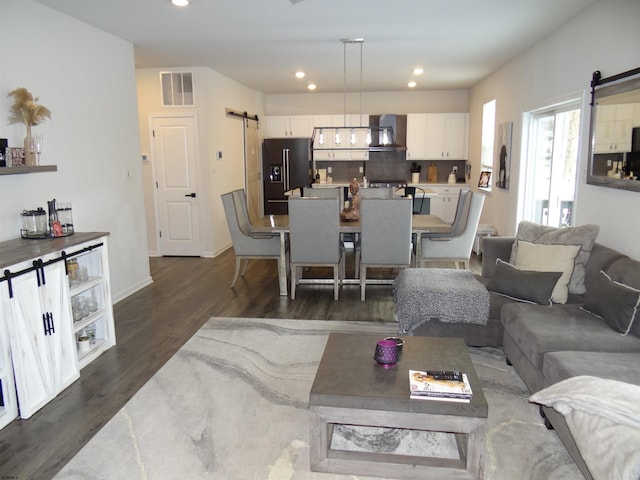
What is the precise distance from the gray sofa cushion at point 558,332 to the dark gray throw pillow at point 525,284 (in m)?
0.10

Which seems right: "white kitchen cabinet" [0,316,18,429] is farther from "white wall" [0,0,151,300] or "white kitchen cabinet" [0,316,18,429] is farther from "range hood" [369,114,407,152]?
"range hood" [369,114,407,152]

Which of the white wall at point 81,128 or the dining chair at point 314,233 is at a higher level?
the white wall at point 81,128

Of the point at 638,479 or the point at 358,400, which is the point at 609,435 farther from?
the point at 358,400

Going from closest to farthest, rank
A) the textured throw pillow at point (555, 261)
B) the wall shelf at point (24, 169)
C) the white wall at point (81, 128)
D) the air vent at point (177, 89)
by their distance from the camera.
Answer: the wall shelf at point (24, 169) → the textured throw pillow at point (555, 261) → the white wall at point (81, 128) → the air vent at point (177, 89)

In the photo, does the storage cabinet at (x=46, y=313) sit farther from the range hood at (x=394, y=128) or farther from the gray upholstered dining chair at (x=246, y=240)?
the range hood at (x=394, y=128)

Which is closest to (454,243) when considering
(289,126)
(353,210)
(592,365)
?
(353,210)

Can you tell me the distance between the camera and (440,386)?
2.16 metres

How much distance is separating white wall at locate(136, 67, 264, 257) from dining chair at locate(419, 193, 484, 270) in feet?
10.7

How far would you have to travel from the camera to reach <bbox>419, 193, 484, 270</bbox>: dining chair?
5117 millimetres

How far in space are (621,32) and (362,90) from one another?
5.99 m

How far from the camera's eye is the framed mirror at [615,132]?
3.23 m

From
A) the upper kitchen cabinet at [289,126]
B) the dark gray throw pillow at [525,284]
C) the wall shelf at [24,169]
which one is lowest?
the dark gray throw pillow at [525,284]

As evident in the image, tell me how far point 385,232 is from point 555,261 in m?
1.70

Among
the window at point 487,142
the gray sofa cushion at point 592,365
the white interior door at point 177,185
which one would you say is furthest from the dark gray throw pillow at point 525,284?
the white interior door at point 177,185
